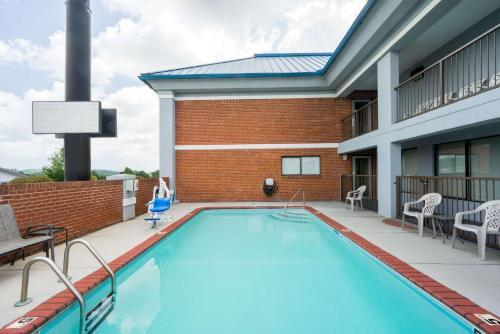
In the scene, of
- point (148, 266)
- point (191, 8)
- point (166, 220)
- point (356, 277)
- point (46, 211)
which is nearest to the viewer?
point (356, 277)

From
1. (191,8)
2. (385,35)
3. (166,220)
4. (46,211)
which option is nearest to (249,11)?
(191,8)

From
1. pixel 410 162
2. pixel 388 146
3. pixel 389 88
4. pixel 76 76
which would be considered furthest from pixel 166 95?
pixel 410 162

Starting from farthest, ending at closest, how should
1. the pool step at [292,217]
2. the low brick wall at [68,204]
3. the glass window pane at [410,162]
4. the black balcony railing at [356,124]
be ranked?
the black balcony railing at [356,124]
the glass window pane at [410,162]
the pool step at [292,217]
the low brick wall at [68,204]

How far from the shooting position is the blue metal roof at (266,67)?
10656mm

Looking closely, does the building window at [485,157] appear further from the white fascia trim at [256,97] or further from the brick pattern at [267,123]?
the white fascia trim at [256,97]

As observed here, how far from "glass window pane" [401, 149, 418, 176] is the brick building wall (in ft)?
8.31

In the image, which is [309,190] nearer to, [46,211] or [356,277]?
[356,277]

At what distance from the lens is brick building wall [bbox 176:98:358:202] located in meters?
12.5

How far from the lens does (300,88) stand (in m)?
12.3

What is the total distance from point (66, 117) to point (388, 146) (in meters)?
9.35

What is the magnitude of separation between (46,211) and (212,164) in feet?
26.4

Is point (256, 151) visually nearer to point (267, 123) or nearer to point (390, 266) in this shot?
point (267, 123)

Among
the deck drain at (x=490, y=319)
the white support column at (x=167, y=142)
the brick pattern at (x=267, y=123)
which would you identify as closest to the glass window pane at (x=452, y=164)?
the brick pattern at (x=267, y=123)

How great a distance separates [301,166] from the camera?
41.2ft
